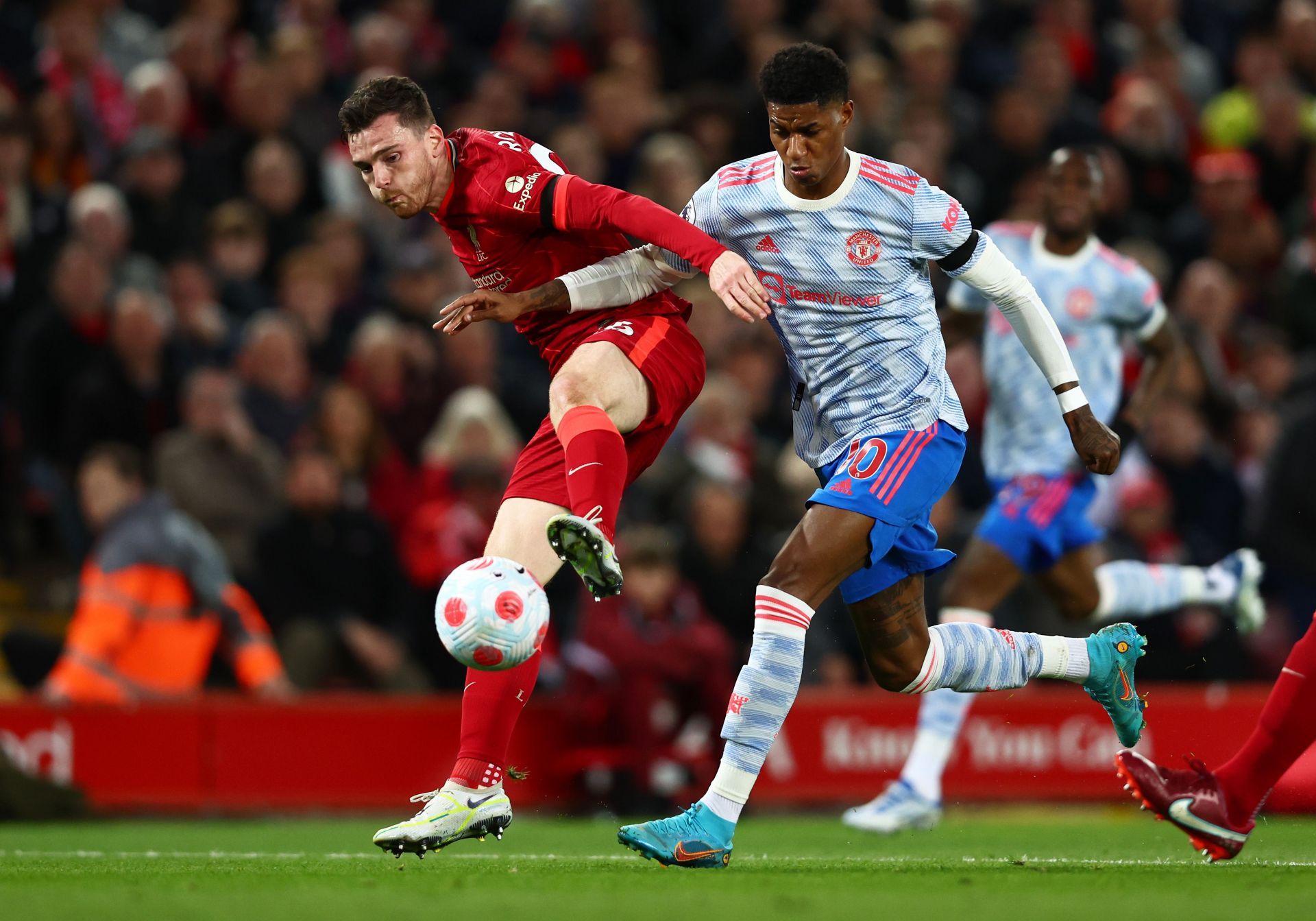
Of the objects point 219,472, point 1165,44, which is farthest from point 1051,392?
point 1165,44

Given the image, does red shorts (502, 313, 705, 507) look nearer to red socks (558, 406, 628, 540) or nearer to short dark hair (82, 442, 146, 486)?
red socks (558, 406, 628, 540)

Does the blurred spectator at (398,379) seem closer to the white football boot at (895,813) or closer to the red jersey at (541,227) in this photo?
the white football boot at (895,813)

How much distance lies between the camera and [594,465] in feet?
20.0

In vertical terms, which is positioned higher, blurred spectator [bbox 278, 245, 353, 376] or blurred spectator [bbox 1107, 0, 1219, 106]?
blurred spectator [bbox 1107, 0, 1219, 106]

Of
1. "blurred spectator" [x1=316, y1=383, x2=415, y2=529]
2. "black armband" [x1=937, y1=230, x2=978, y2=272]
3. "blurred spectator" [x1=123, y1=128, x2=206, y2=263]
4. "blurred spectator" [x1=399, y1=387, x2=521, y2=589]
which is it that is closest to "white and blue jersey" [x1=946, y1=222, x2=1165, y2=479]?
"black armband" [x1=937, y1=230, x2=978, y2=272]

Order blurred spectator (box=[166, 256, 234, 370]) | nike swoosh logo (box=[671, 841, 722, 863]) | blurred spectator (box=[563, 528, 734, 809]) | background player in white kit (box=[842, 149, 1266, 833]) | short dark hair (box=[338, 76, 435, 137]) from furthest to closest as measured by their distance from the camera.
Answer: blurred spectator (box=[166, 256, 234, 370]), blurred spectator (box=[563, 528, 734, 809]), background player in white kit (box=[842, 149, 1266, 833]), short dark hair (box=[338, 76, 435, 137]), nike swoosh logo (box=[671, 841, 722, 863])

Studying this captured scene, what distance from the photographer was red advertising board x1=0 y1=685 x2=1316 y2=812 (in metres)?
10.1

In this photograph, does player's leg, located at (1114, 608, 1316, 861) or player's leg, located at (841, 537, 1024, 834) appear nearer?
player's leg, located at (1114, 608, 1316, 861)

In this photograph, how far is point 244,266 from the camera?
12320 millimetres

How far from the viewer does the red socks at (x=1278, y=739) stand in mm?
6297

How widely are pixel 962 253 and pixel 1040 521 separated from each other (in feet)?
8.62

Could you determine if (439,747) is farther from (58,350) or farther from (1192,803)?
(1192,803)

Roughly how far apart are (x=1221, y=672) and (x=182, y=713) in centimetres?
620

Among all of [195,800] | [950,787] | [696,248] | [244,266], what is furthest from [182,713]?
[696,248]
